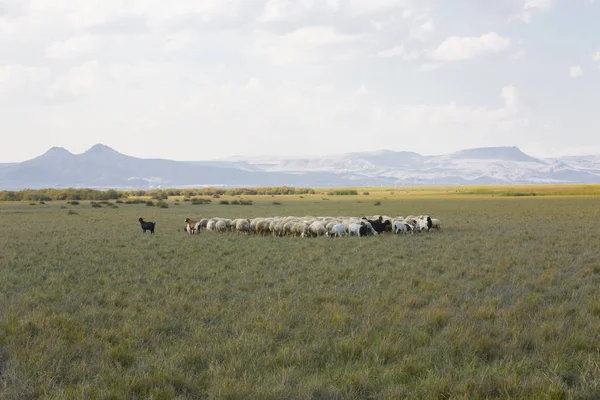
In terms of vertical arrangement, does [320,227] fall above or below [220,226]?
above

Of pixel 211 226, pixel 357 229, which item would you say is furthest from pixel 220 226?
pixel 357 229

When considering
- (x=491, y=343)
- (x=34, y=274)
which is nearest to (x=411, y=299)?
(x=491, y=343)

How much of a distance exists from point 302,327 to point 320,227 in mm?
14223

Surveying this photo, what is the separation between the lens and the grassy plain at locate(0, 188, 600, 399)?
5180 mm

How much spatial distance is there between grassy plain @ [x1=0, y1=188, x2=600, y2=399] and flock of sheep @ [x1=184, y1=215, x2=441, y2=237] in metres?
6.79

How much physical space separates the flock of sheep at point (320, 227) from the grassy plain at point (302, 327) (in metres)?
6.79

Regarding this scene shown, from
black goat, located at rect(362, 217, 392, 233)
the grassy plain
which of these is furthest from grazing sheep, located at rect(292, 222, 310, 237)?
the grassy plain

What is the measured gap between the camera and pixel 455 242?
18.1 m

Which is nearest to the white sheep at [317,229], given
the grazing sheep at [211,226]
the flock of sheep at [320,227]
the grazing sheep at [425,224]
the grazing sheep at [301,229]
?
the flock of sheep at [320,227]

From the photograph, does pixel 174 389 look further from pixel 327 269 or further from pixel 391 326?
pixel 327 269

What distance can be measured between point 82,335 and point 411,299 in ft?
17.8

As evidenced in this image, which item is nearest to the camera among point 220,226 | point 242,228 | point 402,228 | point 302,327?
point 302,327

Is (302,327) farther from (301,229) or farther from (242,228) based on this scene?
(242,228)

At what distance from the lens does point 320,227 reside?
846 inches
